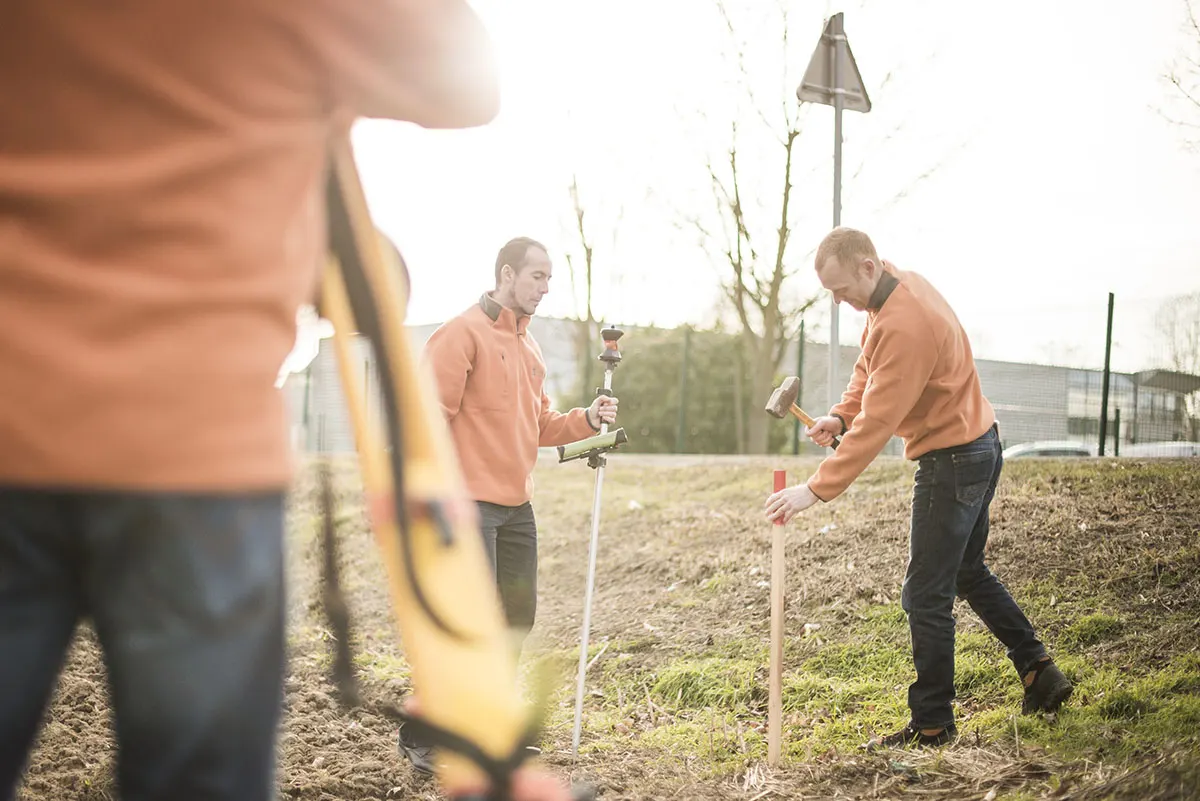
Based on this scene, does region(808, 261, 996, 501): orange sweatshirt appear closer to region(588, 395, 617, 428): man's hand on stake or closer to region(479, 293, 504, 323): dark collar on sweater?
region(588, 395, 617, 428): man's hand on stake

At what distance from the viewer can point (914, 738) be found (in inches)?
172

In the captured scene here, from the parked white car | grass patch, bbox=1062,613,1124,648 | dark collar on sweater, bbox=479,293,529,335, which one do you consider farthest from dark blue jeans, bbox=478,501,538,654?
the parked white car

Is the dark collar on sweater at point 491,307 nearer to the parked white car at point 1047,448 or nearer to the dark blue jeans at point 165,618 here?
the dark blue jeans at point 165,618

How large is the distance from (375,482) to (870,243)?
351 cm

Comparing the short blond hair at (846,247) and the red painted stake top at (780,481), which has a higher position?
the short blond hair at (846,247)

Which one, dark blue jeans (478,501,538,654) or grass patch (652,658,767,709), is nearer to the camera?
dark blue jeans (478,501,538,654)

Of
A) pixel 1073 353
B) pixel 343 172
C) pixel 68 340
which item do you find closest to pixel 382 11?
pixel 343 172

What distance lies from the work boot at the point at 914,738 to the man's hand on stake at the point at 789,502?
3.52 ft

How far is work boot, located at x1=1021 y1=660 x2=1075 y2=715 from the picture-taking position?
14.9ft

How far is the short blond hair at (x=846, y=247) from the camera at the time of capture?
4301 millimetres

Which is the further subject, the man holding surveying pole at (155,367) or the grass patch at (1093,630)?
the grass patch at (1093,630)

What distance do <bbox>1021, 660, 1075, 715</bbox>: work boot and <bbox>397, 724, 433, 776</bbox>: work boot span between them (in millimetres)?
2663

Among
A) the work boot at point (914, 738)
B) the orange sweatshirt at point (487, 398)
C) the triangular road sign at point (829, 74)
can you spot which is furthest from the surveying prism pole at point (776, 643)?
the triangular road sign at point (829, 74)

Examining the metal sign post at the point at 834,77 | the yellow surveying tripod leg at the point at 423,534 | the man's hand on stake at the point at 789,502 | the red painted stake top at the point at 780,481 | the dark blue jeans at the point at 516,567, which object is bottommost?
the dark blue jeans at the point at 516,567
